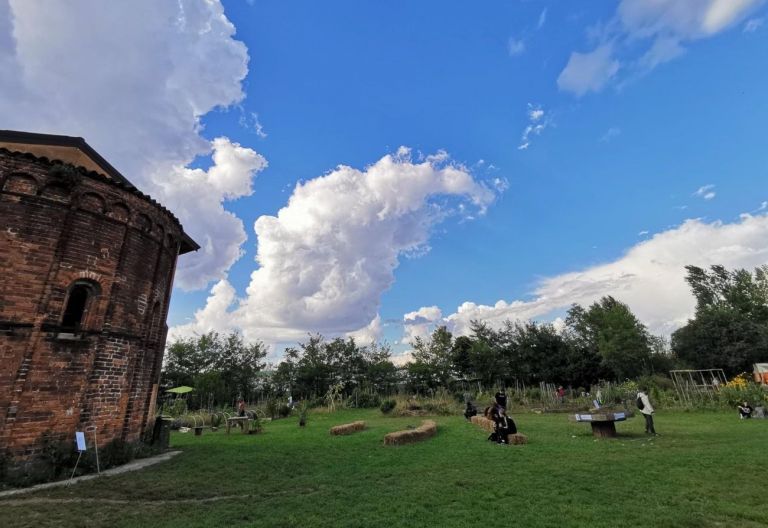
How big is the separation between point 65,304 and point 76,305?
0.66 m

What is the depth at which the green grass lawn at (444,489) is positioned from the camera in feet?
19.1

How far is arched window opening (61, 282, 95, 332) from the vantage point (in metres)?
10.5

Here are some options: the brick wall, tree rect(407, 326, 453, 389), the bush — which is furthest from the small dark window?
tree rect(407, 326, 453, 389)

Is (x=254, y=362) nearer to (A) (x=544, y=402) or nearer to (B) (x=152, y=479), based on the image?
(A) (x=544, y=402)

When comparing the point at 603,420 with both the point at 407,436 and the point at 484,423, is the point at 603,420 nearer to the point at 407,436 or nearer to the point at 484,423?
the point at 484,423

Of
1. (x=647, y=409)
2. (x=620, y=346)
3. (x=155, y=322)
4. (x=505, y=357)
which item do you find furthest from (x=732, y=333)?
(x=155, y=322)

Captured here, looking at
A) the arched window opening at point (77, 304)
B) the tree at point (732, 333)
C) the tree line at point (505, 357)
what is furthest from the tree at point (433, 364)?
the arched window opening at point (77, 304)

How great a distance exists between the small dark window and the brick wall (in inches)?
5.4

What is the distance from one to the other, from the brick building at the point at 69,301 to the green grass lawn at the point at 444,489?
2.19m

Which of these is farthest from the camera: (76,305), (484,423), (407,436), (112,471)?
(484,423)

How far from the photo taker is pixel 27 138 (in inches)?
508

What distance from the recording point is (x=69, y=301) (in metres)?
10.6

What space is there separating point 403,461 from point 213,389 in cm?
3680

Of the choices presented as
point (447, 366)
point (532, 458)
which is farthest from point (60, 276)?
point (447, 366)
